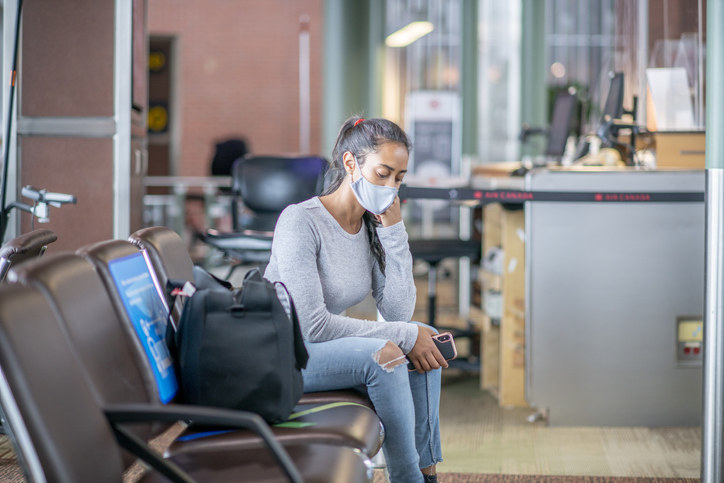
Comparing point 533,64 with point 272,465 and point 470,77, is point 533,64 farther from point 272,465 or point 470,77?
point 272,465

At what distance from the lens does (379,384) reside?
1.97 metres

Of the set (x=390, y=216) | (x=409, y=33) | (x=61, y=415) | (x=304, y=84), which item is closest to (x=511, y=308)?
(x=390, y=216)

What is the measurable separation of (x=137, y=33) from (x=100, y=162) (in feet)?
1.92

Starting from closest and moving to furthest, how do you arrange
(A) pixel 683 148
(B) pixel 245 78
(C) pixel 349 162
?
(C) pixel 349 162, (A) pixel 683 148, (B) pixel 245 78

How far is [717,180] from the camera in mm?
2326

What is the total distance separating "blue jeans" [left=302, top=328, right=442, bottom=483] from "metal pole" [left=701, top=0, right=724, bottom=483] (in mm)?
900

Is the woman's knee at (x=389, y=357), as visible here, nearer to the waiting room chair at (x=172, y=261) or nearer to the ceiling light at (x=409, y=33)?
the waiting room chair at (x=172, y=261)

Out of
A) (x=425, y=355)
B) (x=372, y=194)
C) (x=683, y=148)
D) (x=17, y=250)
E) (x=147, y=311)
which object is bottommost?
(x=425, y=355)

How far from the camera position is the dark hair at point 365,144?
2.20m

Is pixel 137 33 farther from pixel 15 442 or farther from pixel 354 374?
pixel 15 442

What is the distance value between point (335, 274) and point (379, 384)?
1.17 ft

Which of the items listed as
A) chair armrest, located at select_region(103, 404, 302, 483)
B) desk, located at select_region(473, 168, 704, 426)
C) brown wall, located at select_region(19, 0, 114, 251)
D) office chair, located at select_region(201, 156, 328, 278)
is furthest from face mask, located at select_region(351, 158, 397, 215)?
office chair, located at select_region(201, 156, 328, 278)

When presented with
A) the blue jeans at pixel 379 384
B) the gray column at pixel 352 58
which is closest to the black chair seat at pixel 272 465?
the blue jeans at pixel 379 384

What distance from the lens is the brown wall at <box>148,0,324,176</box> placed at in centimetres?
1074
